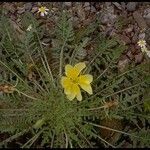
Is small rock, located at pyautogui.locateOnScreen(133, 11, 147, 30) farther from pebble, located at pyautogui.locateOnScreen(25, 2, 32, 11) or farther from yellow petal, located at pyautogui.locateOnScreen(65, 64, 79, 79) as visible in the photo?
yellow petal, located at pyautogui.locateOnScreen(65, 64, 79, 79)

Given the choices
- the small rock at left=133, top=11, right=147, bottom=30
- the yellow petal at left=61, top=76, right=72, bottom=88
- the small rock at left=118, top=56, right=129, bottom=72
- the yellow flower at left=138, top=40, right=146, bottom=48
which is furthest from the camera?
the small rock at left=133, top=11, right=147, bottom=30

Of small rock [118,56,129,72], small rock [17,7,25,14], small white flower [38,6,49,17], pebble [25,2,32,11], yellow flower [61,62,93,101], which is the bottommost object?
yellow flower [61,62,93,101]

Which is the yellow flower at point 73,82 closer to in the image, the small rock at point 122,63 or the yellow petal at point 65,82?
the yellow petal at point 65,82

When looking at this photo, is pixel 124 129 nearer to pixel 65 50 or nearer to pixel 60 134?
pixel 60 134

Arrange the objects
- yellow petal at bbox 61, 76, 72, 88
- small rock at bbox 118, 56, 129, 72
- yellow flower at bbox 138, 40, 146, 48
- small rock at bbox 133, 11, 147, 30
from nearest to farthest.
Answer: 1. yellow petal at bbox 61, 76, 72, 88
2. small rock at bbox 118, 56, 129, 72
3. yellow flower at bbox 138, 40, 146, 48
4. small rock at bbox 133, 11, 147, 30

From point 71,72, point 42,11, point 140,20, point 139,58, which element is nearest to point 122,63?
point 139,58

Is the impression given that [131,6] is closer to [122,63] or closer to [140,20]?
[140,20]

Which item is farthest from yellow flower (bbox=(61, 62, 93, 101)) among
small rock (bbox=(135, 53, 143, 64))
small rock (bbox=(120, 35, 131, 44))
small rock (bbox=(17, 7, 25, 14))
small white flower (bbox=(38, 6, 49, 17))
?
small rock (bbox=(17, 7, 25, 14))

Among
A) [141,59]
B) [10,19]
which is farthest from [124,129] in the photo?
[10,19]
